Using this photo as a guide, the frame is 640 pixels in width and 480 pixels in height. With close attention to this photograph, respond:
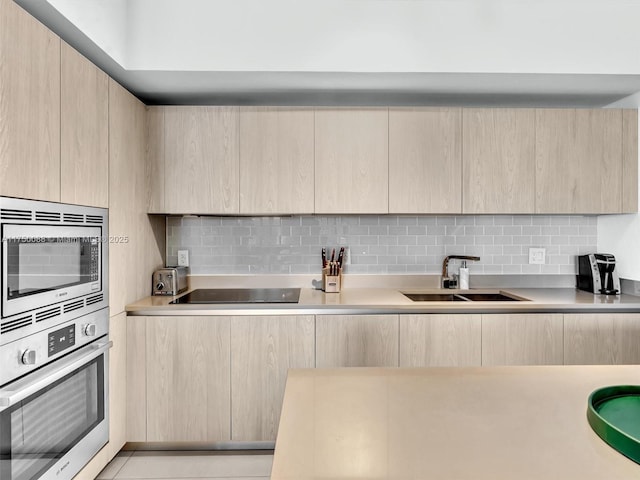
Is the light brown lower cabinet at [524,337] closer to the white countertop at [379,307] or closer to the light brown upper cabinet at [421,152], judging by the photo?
the white countertop at [379,307]

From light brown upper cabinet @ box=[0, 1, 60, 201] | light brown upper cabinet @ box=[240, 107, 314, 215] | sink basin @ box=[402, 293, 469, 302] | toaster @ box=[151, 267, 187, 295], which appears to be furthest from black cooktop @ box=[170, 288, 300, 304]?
light brown upper cabinet @ box=[0, 1, 60, 201]

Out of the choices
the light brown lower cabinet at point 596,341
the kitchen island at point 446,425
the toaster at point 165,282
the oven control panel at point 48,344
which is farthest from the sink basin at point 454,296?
the oven control panel at point 48,344

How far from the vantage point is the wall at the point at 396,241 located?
118 inches

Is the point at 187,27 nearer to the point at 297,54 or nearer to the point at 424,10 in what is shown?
the point at 297,54

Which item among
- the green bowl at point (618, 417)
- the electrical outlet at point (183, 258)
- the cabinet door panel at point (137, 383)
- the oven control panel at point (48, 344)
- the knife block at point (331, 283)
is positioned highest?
the electrical outlet at point (183, 258)

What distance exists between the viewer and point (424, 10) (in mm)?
2258

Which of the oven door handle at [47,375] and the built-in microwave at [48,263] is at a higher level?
the built-in microwave at [48,263]

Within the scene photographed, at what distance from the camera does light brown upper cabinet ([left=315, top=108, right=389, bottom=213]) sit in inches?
103

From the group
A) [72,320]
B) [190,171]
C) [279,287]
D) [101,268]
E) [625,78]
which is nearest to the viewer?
[72,320]

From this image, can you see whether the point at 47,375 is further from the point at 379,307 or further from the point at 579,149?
the point at 579,149

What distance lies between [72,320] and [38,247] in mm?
383

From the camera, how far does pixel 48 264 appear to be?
1663 millimetres

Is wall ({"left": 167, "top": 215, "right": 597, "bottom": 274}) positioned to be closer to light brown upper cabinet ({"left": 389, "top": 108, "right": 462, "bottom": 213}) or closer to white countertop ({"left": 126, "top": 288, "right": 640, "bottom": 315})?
light brown upper cabinet ({"left": 389, "top": 108, "right": 462, "bottom": 213})

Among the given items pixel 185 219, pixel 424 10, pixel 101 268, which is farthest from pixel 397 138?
pixel 101 268
